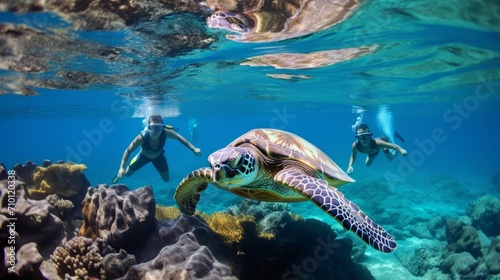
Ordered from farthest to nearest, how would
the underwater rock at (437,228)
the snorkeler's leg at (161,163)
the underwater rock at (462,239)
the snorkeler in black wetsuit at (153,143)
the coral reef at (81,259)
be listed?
the snorkeler's leg at (161,163) → the underwater rock at (437,228) → the snorkeler in black wetsuit at (153,143) → the underwater rock at (462,239) → the coral reef at (81,259)

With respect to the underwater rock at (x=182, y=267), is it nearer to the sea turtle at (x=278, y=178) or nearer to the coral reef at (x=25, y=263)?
the sea turtle at (x=278, y=178)

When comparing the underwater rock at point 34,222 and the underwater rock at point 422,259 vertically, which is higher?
the underwater rock at point 34,222

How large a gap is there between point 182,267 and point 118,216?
1957 mm

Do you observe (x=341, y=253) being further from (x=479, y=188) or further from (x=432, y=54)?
(x=479, y=188)

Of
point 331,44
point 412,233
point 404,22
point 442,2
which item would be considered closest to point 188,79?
point 331,44

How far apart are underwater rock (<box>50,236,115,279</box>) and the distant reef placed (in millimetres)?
14

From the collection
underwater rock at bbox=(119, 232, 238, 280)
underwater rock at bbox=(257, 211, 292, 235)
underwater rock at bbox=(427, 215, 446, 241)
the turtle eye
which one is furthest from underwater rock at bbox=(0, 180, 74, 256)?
underwater rock at bbox=(427, 215, 446, 241)

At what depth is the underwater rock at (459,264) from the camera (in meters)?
7.93

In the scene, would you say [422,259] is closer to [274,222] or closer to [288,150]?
[274,222]

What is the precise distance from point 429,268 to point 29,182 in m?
12.3

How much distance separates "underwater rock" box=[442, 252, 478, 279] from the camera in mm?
7926

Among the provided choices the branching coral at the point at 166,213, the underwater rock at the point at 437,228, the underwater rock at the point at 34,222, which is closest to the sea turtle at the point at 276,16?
the underwater rock at the point at 34,222

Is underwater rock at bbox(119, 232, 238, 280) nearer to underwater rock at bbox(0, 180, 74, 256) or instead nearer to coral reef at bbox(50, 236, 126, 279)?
coral reef at bbox(50, 236, 126, 279)

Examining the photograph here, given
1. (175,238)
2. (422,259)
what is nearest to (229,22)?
(175,238)
